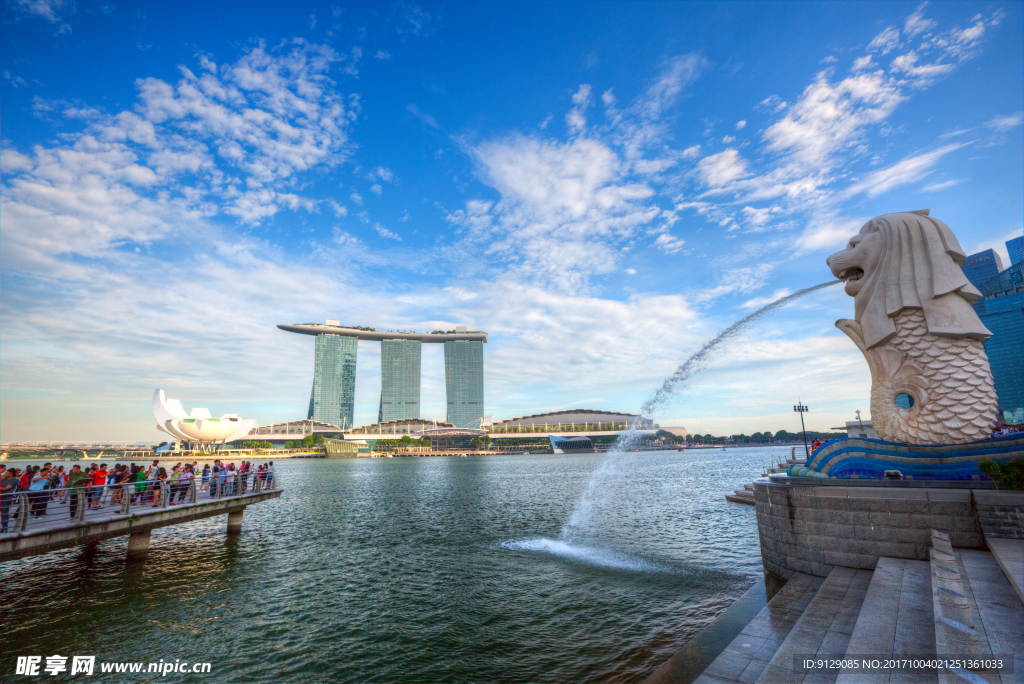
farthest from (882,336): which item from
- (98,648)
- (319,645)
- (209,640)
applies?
(98,648)

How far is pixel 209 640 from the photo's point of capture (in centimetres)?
969

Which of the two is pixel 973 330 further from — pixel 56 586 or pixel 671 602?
pixel 56 586

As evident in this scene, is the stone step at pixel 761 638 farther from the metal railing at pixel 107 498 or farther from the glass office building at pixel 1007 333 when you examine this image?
the glass office building at pixel 1007 333

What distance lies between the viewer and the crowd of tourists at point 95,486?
11359mm

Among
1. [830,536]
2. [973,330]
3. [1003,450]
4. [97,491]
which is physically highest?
[973,330]

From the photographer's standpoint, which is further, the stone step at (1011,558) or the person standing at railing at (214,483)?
the person standing at railing at (214,483)


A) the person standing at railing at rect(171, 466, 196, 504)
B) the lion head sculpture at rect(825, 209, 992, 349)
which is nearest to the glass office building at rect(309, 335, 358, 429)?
the person standing at railing at rect(171, 466, 196, 504)

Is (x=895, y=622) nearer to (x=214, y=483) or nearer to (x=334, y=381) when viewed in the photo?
(x=214, y=483)

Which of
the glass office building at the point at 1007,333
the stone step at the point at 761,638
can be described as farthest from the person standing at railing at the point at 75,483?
the glass office building at the point at 1007,333

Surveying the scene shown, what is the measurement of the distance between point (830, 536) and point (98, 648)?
600 inches

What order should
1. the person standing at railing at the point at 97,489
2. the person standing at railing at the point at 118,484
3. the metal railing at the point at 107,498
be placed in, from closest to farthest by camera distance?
the metal railing at the point at 107,498 → the person standing at railing at the point at 97,489 → the person standing at railing at the point at 118,484

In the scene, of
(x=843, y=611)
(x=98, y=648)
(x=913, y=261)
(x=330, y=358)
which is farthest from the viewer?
(x=330, y=358)

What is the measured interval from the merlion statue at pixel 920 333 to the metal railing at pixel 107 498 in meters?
20.5

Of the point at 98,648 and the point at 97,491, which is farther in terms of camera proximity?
the point at 97,491
